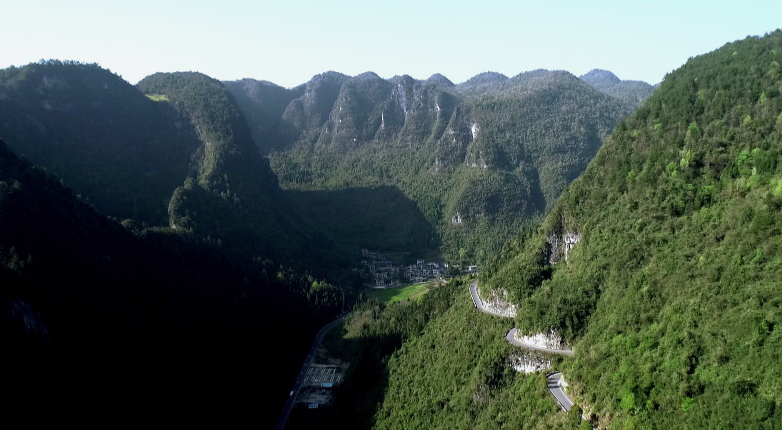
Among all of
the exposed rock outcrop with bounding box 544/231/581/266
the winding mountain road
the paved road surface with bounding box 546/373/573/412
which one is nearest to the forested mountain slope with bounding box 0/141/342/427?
the winding mountain road

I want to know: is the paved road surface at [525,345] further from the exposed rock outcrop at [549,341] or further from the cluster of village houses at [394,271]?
the cluster of village houses at [394,271]

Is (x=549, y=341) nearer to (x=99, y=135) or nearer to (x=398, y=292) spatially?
(x=398, y=292)

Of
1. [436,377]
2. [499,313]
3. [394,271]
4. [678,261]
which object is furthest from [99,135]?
[678,261]

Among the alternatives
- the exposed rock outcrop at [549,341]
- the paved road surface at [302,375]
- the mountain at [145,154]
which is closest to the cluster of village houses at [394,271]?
the mountain at [145,154]

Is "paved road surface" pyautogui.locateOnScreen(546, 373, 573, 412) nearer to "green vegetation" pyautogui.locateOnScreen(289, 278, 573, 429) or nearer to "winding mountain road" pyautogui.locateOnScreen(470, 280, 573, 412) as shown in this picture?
"winding mountain road" pyautogui.locateOnScreen(470, 280, 573, 412)

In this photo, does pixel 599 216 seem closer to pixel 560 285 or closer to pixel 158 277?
pixel 560 285
